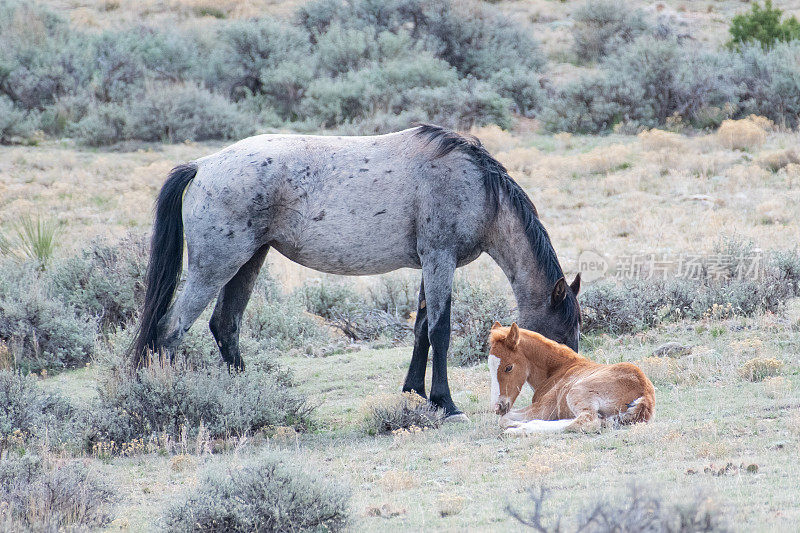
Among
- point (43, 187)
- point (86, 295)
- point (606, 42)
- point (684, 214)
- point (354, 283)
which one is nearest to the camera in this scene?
point (86, 295)

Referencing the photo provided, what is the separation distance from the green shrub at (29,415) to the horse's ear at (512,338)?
130 inches

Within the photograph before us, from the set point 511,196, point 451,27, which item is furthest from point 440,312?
point 451,27

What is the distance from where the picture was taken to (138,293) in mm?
11227

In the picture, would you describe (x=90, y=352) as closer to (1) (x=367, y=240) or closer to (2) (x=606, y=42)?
(1) (x=367, y=240)

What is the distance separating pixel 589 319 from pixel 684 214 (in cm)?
572

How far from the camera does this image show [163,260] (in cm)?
725

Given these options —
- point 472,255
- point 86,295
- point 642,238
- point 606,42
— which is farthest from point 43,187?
point 606,42

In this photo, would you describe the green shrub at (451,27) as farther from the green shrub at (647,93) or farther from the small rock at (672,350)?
the small rock at (672,350)

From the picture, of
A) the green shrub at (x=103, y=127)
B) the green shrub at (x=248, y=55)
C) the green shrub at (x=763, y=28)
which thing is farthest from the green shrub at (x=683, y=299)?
the green shrub at (x=763, y=28)

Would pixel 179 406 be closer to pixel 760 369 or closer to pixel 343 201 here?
pixel 343 201

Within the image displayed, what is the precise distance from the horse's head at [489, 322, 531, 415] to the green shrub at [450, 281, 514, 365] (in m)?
3.07

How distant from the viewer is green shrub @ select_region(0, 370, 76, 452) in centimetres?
627

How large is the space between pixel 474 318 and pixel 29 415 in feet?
16.6

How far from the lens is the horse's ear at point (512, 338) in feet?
20.6
